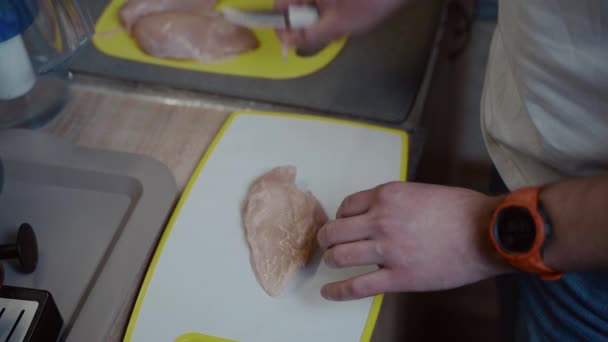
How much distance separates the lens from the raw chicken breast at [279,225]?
0.66 meters

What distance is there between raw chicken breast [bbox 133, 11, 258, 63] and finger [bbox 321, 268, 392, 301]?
1.43 ft

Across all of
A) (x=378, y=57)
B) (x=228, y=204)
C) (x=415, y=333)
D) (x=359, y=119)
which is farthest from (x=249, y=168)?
(x=415, y=333)

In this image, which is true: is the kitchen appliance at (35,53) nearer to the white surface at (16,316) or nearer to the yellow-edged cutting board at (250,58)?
the yellow-edged cutting board at (250,58)

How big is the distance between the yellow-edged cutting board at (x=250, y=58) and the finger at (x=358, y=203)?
29cm

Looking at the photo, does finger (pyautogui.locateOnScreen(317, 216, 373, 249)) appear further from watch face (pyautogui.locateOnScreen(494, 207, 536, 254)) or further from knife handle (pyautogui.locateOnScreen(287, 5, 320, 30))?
knife handle (pyautogui.locateOnScreen(287, 5, 320, 30))

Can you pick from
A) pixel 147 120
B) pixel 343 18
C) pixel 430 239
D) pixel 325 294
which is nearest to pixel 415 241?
pixel 430 239

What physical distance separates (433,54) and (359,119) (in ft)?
0.64

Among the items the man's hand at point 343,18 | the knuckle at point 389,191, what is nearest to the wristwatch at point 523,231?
the knuckle at point 389,191

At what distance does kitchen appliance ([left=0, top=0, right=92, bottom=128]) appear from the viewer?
721mm

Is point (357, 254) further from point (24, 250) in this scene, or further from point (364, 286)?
point (24, 250)

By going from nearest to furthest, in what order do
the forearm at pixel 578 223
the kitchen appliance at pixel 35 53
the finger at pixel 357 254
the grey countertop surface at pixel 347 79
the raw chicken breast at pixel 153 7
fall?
the forearm at pixel 578 223, the finger at pixel 357 254, the kitchen appliance at pixel 35 53, the grey countertop surface at pixel 347 79, the raw chicken breast at pixel 153 7

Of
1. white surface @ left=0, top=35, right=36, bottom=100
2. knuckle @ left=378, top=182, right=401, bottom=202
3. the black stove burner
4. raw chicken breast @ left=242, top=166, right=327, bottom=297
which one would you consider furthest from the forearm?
white surface @ left=0, top=35, right=36, bottom=100

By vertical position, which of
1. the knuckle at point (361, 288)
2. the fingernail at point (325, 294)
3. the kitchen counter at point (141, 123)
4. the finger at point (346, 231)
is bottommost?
the fingernail at point (325, 294)

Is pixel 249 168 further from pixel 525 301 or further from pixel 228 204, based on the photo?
pixel 525 301
